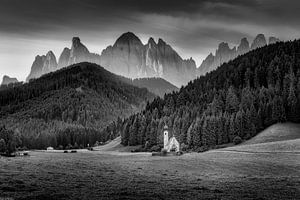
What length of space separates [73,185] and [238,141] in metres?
105

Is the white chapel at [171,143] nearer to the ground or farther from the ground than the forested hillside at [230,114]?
nearer to the ground

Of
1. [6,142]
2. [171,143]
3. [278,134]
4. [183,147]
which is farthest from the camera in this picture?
[6,142]

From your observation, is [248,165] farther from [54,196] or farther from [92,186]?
[54,196]

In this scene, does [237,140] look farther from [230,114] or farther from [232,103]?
[232,103]

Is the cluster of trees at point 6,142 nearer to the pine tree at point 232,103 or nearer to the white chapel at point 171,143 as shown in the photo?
the white chapel at point 171,143

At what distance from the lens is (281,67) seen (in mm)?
194625

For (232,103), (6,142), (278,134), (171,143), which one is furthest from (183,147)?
(6,142)

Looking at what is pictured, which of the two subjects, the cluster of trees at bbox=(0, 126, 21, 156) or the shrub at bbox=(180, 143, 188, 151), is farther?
the cluster of trees at bbox=(0, 126, 21, 156)

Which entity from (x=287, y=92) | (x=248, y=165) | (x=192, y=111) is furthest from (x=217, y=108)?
(x=248, y=165)

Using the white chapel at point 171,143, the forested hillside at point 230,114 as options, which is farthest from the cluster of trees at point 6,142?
the white chapel at point 171,143

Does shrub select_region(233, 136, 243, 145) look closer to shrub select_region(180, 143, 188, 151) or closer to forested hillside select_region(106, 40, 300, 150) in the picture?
forested hillside select_region(106, 40, 300, 150)

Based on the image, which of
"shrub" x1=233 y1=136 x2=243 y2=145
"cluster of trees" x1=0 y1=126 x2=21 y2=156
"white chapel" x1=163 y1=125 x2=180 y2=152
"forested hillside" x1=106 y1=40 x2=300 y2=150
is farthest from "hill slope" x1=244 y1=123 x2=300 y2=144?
"cluster of trees" x1=0 y1=126 x2=21 y2=156

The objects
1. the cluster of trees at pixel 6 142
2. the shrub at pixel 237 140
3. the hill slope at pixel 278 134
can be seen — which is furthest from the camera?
the cluster of trees at pixel 6 142

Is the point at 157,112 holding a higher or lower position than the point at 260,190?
higher
